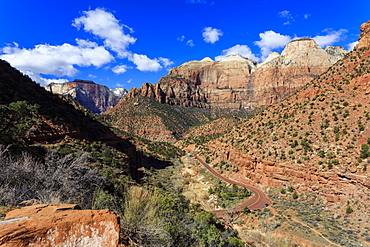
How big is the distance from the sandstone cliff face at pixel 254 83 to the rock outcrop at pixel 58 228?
454ft

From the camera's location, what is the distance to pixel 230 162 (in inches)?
1882

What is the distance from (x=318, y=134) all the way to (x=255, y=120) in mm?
19496

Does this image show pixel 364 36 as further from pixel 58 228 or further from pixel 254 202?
pixel 58 228

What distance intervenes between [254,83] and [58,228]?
19677 centimetres

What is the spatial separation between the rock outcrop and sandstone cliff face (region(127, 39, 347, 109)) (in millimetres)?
138347

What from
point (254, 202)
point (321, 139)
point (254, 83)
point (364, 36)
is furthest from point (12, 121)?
point (254, 83)

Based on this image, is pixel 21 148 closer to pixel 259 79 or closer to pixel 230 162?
pixel 230 162

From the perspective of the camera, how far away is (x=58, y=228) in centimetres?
427

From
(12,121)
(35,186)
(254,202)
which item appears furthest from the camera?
(254,202)

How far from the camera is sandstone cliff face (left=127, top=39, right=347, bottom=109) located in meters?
153

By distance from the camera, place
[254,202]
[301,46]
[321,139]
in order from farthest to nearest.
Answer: [301,46], [321,139], [254,202]

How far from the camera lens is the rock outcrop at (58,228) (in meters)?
3.85

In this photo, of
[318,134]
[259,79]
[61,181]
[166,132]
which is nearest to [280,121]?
[318,134]

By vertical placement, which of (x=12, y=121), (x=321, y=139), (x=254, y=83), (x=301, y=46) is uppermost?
(x=301, y=46)
